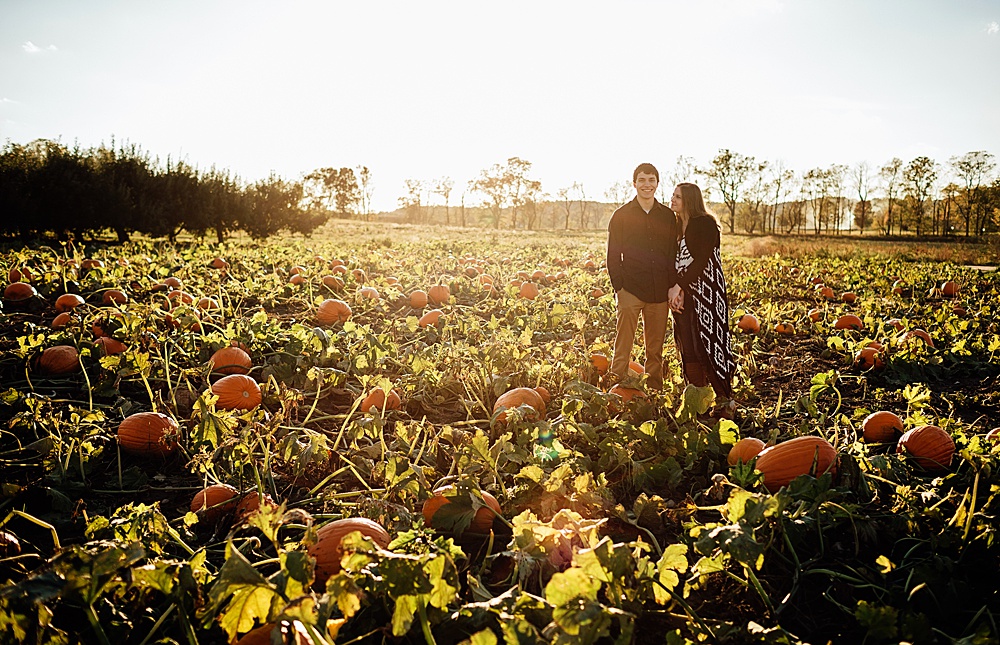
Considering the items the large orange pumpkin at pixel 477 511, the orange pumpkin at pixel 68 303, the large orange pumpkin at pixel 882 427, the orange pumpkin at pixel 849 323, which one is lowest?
the large orange pumpkin at pixel 477 511

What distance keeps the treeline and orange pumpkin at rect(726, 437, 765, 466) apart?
15331 mm

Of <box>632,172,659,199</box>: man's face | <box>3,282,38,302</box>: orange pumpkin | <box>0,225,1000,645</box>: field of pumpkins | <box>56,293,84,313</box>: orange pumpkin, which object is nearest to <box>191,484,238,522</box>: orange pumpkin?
<box>0,225,1000,645</box>: field of pumpkins

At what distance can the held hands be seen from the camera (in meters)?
4.23

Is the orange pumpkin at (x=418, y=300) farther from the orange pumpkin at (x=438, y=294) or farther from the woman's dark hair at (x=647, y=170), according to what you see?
the woman's dark hair at (x=647, y=170)

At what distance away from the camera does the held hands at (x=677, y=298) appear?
13.9 ft

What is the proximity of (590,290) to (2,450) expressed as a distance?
22.0 feet

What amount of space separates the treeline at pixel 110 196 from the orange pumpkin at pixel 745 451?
15331mm

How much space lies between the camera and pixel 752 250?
21.4 metres

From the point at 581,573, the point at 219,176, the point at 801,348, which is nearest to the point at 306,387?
the point at 581,573

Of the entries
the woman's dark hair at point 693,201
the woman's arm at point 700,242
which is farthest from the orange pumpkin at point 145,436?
the woman's dark hair at point 693,201

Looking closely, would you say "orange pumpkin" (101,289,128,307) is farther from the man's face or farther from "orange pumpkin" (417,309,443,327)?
the man's face

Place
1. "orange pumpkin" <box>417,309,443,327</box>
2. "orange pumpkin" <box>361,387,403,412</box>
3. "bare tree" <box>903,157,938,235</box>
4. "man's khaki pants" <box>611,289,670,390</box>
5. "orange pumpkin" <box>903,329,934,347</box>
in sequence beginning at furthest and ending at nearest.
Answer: "bare tree" <box>903,157,938,235</box> < "orange pumpkin" <box>417,309,443,327</box> < "orange pumpkin" <box>903,329,934,347</box> < "man's khaki pants" <box>611,289,670,390</box> < "orange pumpkin" <box>361,387,403,412</box>

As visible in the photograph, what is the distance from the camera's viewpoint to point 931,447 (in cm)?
276

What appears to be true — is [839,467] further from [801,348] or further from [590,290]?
[590,290]
